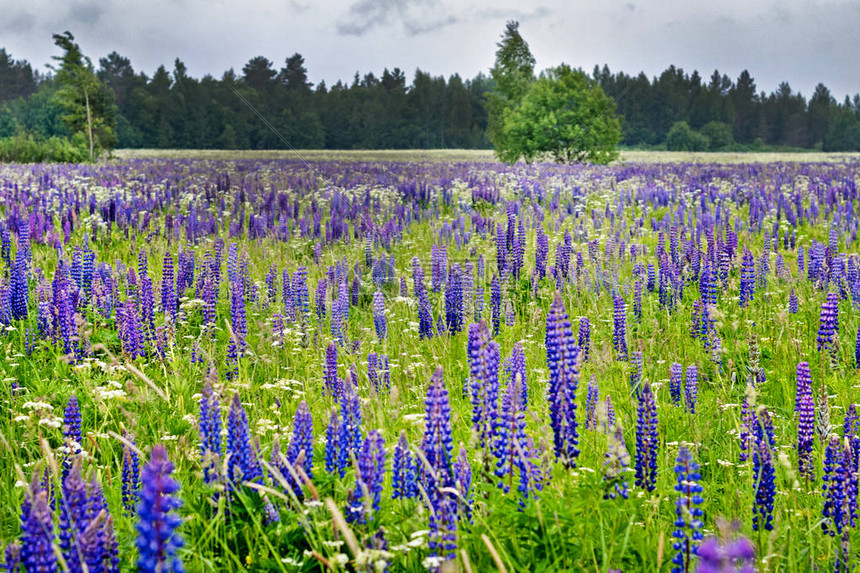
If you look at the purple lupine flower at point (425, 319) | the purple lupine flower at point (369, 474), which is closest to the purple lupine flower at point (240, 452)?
the purple lupine flower at point (369, 474)

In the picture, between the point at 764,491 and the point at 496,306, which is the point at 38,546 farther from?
the point at 496,306

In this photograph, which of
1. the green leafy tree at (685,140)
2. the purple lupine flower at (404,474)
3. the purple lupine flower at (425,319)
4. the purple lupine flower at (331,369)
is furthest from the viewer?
the green leafy tree at (685,140)

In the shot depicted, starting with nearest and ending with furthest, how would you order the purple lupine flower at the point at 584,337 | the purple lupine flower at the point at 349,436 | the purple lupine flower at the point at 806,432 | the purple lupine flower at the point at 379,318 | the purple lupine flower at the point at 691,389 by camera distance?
the purple lupine flower at the point at 349,436, the purple lupine flower at the point at 806,432, the purple lupine flower at the point at 691,389, the purple lupine flower at the point at 584,337, the purple lupine flower at the point at 379,318

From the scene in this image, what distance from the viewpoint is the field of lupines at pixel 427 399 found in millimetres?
2248

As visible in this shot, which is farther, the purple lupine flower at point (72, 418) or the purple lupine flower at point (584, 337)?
the purple lupine flower at point (584, 337)

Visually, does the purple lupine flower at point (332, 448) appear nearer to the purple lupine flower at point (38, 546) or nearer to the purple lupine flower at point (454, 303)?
the purple lupine flower at point (38, 546)

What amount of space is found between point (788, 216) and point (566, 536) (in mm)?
10271

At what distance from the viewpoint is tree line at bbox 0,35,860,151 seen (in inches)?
3187

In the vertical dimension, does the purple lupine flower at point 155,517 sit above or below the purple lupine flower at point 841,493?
above

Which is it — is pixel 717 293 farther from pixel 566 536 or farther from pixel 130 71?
pixel 130 71

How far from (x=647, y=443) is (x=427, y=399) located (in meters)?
0.98

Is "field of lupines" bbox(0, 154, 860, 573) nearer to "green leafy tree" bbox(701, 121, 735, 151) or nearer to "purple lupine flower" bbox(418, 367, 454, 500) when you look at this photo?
"purple lupine flower" bbox(418, 367, 454, 500)

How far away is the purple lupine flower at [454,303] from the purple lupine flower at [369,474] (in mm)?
3416

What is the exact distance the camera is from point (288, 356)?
514cm
